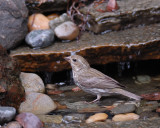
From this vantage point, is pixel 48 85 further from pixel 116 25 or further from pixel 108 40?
pixel 116 25

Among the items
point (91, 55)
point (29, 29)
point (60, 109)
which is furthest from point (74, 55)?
point (29, 29)

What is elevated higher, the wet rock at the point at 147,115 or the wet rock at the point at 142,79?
the wet rock at the point at 147,115

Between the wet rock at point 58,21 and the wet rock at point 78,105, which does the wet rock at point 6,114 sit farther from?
the wet rock at point 58,21

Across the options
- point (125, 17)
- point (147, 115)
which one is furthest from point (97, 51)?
point (147, 115)

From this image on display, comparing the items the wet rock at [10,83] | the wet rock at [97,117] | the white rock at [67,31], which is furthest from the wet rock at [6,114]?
the white rock at [67,31]

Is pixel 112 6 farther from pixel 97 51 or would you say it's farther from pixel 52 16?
pixel 52 16

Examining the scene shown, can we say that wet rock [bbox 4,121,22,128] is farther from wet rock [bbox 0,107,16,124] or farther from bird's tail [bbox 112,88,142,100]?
bird's tail [bbox 112,88,142,100]
